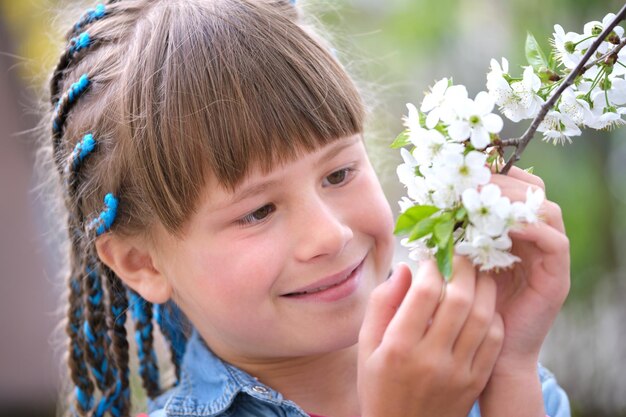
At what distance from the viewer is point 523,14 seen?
479 centimetres

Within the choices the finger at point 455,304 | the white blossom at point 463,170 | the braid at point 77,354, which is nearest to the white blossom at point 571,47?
the white blossom at point 463,170

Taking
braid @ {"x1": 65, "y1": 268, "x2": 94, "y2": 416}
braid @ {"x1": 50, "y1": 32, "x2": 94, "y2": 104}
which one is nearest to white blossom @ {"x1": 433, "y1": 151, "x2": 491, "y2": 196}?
braid @ {"x1": 50, "y1": 32, "x2": 94, "y2": 104}

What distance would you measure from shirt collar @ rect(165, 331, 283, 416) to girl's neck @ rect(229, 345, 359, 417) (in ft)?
0.20

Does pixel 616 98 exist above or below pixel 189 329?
above

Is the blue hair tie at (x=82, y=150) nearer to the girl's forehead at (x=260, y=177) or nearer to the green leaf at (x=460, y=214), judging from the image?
the girl's forehead at (x=260, y=177)

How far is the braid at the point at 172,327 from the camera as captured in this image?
8.14ft

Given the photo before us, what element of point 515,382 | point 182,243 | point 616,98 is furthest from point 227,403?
point 616,98

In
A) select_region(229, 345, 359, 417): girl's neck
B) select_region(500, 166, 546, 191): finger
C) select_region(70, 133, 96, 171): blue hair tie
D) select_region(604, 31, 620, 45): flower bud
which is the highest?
select_region(604, 31, 620, 45): flower bud

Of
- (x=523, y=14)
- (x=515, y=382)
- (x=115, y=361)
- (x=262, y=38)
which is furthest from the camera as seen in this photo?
(x=523, y=14)

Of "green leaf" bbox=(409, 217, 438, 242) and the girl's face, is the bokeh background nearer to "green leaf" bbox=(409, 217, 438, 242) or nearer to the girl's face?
the girl's face

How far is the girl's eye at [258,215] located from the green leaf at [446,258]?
0.57 m

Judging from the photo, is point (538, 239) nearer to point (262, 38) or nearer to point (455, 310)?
point (455, 310)

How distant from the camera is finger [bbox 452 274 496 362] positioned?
1.46 m

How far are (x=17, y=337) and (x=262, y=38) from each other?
4769 mm
